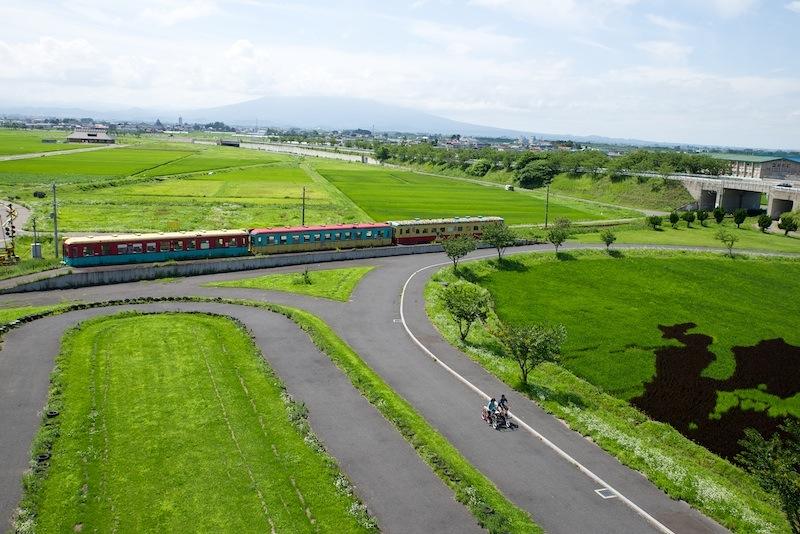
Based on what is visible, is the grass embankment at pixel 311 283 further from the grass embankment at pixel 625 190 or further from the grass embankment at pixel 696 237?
the grass embankment at pixel 625 190

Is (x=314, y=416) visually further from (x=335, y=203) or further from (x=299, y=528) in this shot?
(x=335, y=203)

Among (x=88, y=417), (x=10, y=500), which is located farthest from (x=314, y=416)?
(x=10, y=500)

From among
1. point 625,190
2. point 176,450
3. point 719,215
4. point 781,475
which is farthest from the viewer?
point 625,190

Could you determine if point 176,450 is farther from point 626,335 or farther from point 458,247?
point 458,247

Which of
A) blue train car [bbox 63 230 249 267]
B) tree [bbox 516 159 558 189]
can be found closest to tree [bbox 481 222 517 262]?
blue train car [bbox 63 230 249 267]

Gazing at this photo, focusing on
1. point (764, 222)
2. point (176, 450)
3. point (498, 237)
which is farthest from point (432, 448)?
point (764, 222)


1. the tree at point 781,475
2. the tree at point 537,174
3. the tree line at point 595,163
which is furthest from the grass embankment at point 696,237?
the tree at point 781,475
